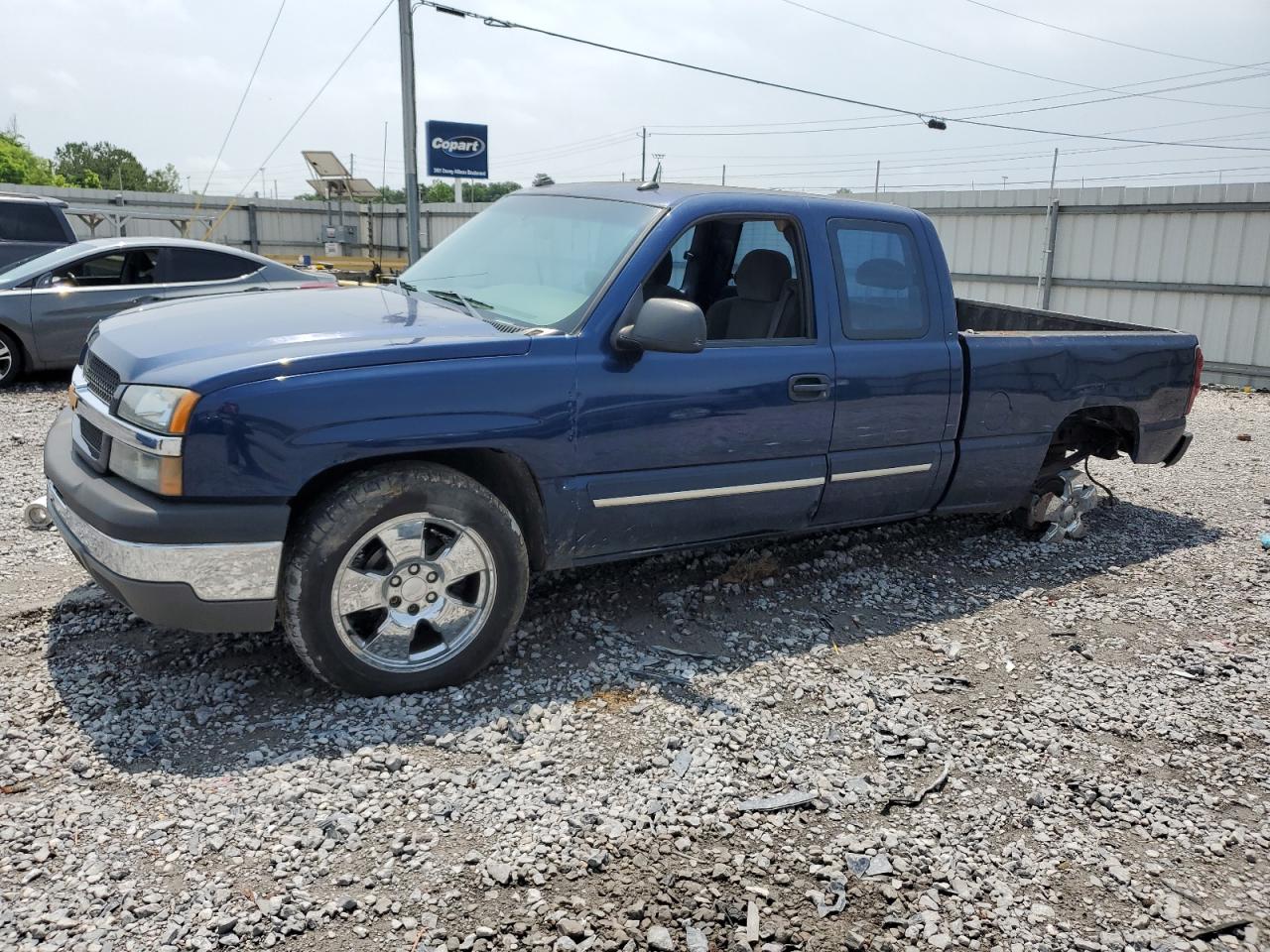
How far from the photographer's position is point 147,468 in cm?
341

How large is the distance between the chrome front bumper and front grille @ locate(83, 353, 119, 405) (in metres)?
0.51

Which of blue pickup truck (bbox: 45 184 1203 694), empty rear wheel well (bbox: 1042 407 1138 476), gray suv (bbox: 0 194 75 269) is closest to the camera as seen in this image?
blue pickup truck (bbox: 45 184 1203 694)

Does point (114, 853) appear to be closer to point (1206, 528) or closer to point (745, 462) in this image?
point (745, 462)

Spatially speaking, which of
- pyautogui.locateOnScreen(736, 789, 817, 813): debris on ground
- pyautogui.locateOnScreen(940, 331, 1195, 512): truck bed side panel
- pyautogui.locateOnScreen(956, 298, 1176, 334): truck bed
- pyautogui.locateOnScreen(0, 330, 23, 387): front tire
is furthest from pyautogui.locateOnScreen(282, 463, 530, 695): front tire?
pyautogui.locateOnScreen(0, 330, 23, 387): front tire

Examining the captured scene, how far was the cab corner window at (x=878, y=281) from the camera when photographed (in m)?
4.78

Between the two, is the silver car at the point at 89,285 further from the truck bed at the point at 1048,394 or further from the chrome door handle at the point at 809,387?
the truck bed at the point at 1048,394

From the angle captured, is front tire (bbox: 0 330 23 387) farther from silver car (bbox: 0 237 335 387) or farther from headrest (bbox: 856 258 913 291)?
headrest (bbox: 856 258 913 291)

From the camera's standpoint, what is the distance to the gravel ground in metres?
2.76

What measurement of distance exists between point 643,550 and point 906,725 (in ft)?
4.19

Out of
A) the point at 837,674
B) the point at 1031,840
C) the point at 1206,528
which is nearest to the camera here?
the point at 1031,840

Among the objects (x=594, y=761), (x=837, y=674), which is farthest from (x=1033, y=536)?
(x=594, y=761)

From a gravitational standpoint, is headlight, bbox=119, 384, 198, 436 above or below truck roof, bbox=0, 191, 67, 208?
below

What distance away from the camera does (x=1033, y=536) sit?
621cm

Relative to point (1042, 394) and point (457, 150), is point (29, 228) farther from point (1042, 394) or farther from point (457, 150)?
point (1042, 394)
